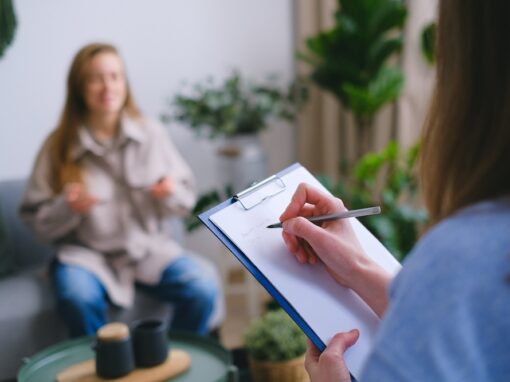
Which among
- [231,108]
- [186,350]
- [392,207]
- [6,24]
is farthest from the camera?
[231,108]

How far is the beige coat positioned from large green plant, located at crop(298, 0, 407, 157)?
858 millimetres

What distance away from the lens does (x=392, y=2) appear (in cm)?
261

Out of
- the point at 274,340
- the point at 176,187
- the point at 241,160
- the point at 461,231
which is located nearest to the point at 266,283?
the point at 461,231

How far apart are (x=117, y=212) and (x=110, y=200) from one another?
49 millimetres

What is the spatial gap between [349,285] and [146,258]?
145 centimetres

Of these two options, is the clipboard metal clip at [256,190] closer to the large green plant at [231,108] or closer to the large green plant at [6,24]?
the large green plant at [231,108]

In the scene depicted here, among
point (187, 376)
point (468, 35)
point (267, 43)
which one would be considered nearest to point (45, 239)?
point (187, 376)

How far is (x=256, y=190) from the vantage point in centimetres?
97

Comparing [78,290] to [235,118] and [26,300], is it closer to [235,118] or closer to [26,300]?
[26,300]

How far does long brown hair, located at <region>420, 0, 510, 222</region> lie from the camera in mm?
532

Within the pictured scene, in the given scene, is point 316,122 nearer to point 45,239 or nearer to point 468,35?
point 45,239

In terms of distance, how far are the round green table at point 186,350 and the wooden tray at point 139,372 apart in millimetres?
20

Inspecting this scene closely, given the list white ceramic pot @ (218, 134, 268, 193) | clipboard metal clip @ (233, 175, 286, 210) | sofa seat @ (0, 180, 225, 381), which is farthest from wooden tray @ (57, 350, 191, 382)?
white ceramic pot @ (218, 134, 268, 193)

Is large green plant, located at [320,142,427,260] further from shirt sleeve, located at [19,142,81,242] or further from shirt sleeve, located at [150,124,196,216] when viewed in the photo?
shirt sleeve, located at [19,142,81,242]
